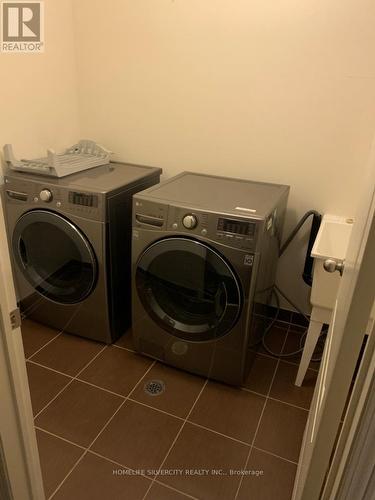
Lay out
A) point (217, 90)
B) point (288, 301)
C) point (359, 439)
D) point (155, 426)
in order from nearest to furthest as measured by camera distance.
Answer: point (359, 439) → point (155, 426) → point (217, 90) → point (288, 301)

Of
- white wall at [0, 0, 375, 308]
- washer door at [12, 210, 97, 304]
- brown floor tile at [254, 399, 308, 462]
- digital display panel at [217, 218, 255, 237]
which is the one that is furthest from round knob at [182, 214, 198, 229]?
brown floor tile at [254, 399, 308, 462]

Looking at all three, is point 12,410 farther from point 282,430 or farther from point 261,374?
point 261,374

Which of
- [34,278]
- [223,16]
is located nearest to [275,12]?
[223,16]

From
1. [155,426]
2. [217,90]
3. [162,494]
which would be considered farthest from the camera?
[217,90]

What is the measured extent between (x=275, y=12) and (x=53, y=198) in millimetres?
1339

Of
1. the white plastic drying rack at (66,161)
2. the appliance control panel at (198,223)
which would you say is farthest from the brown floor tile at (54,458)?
the white plastic drying rack at (66,161)

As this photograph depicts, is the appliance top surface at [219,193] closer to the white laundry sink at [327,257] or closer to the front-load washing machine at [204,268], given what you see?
the front-load washing machine at [204,268]

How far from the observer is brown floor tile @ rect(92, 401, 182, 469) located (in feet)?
4.78

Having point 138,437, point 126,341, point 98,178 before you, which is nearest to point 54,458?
point 138,437

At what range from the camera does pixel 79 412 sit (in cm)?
163

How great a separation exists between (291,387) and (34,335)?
1381mm

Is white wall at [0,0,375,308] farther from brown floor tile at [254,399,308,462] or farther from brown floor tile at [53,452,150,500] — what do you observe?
brown floor tile at [53,452,150,500]

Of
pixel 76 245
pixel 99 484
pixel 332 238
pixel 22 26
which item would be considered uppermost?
pixel 22 26

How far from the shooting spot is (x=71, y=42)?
215 centimetres
